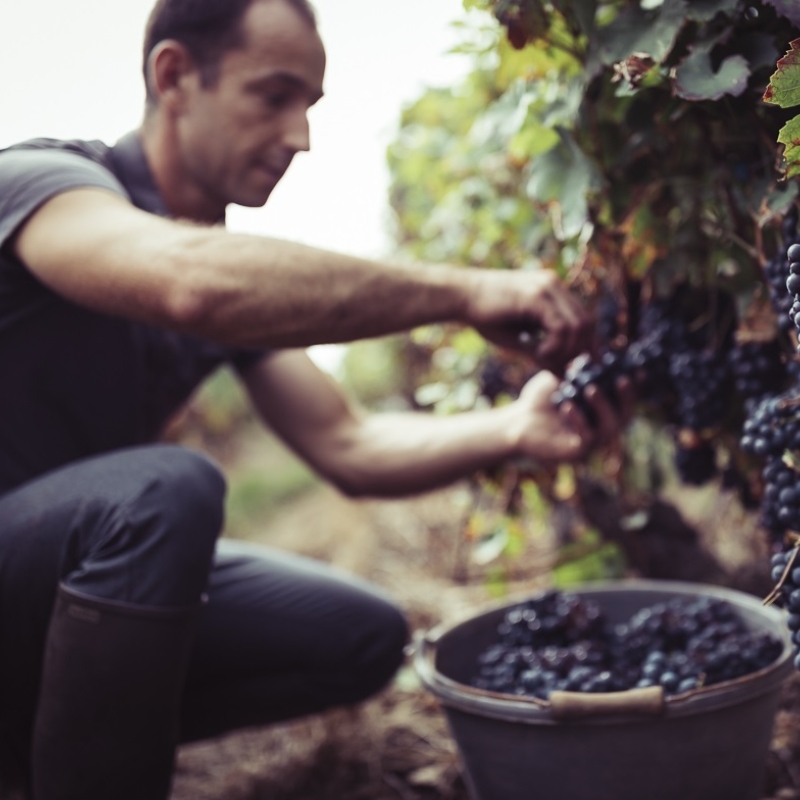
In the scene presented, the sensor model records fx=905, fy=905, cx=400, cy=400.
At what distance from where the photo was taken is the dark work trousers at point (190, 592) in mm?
1521

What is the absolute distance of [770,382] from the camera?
1.45m

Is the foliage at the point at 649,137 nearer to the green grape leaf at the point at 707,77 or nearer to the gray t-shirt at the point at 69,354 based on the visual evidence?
the green grape leaf at the point at 707,77

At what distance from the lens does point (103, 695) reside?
1492 millimetres

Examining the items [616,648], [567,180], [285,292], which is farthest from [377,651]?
[567,180]

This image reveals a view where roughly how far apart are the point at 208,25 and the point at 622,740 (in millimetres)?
1587

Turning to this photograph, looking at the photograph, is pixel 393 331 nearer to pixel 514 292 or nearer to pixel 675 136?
pixel 514 292

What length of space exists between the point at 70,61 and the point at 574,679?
4.56 ft

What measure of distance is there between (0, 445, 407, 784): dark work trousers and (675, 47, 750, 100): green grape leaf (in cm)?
101

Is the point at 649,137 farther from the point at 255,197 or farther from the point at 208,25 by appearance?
the point at 208,25

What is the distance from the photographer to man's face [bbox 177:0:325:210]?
1859 millimetres

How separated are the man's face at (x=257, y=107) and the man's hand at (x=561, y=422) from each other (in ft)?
2.36

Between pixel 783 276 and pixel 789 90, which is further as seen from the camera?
pixel 783 276

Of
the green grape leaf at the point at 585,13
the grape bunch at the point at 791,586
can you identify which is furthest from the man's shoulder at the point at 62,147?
the grape bunch at the point at 791,586

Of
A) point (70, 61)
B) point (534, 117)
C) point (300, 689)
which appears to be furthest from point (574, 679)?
point (70, 61)
